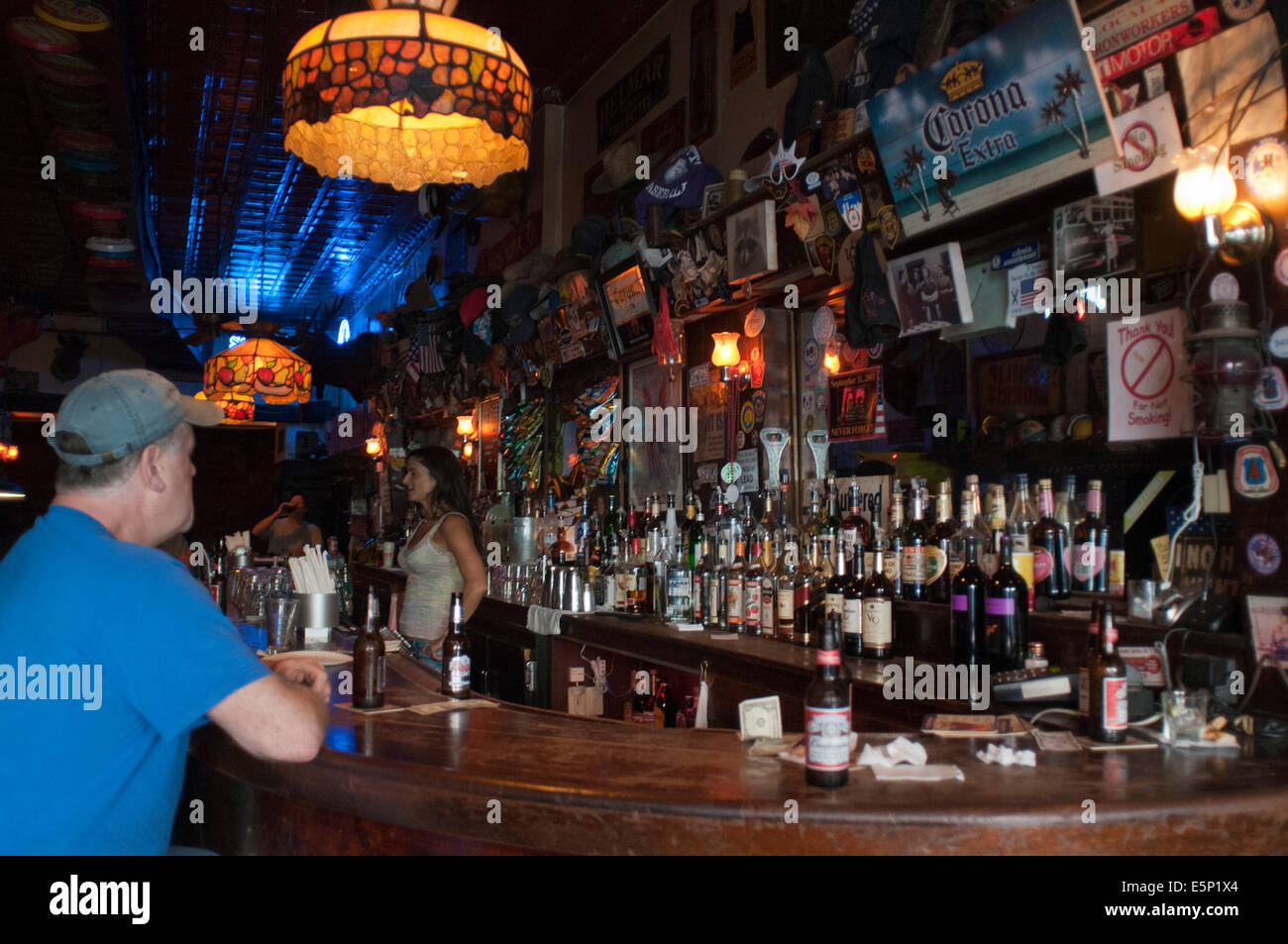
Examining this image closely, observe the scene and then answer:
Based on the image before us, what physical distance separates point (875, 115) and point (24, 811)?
3.06 metres

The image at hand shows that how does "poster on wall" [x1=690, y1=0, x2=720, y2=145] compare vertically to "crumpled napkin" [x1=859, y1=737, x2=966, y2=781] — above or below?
→ above

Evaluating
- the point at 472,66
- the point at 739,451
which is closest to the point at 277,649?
the point at 472,66

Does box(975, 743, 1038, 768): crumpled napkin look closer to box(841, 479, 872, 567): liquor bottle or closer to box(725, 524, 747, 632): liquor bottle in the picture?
box(841, 479, 872, 567): liquor bottle

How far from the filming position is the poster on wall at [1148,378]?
2592mm

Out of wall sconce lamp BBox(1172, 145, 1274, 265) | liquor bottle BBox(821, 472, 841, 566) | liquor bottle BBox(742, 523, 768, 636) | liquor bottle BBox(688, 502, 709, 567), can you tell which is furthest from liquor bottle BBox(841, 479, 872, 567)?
wall sconce lamp BBox(1172, 145, 1274, 265)

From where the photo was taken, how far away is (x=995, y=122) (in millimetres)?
2930

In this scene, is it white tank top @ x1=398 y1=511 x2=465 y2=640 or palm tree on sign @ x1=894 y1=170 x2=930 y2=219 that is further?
white tank top @ x1=398 y1=511 x2=465 y2=640

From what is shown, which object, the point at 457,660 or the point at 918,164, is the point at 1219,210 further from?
the point at 457,660

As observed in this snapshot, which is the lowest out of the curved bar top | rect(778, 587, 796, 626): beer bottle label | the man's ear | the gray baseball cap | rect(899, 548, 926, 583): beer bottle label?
the curved bar top

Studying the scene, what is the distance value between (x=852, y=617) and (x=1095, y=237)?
144 centimetres

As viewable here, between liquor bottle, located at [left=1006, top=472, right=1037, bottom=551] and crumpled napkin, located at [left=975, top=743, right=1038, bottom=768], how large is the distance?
37.5 inches

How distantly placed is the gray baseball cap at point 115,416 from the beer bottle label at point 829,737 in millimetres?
1309

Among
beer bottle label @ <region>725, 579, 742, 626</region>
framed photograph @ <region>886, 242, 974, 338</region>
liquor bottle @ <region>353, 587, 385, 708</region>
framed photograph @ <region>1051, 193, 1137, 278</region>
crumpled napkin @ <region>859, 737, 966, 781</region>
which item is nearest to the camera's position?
crumpled napkin @ <region>859, 737, 966, 781</region>

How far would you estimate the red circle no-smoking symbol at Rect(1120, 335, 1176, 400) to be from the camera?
2.63 m
